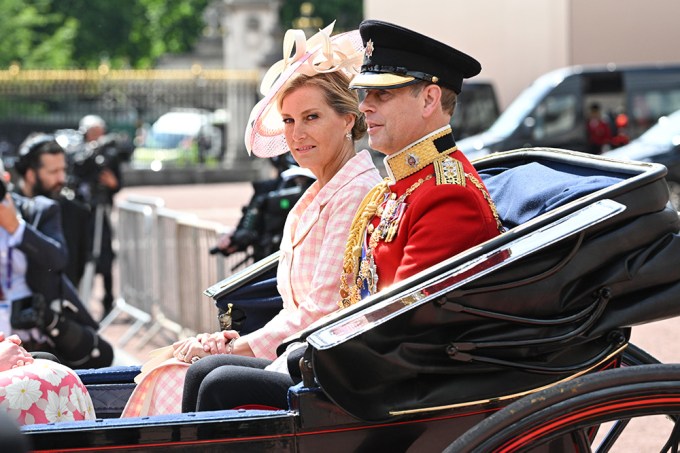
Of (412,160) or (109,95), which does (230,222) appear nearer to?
(109,95)

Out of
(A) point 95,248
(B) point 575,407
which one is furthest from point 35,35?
(B) point 575,407

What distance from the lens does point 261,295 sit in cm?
428

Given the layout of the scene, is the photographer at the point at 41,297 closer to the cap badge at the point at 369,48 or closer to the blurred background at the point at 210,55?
the cap badge at the point at 369,48

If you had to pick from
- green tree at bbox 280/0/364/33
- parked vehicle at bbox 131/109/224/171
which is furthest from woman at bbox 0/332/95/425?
green tree at bbox 280/0/364/33

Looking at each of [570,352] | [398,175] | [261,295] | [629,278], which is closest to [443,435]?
[570,352]

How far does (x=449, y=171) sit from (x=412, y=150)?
0.49 feet

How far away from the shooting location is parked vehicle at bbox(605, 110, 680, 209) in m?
15.3

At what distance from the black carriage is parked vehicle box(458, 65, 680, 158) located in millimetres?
14869

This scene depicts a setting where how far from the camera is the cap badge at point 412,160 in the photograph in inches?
139

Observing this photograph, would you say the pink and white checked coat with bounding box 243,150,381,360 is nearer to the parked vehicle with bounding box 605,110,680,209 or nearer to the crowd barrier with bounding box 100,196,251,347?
the crowd barrier with bounding box 100,196,251,347

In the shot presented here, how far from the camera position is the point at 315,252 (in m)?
3.91

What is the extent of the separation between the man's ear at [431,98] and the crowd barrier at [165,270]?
5.08m

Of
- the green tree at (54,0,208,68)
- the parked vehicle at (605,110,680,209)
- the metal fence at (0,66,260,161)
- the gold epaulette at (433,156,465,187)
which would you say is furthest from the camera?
the green tree at (54,0,208,68)

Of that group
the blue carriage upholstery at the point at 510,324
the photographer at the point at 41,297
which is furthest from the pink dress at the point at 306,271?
the photographer at the point at 41,297
